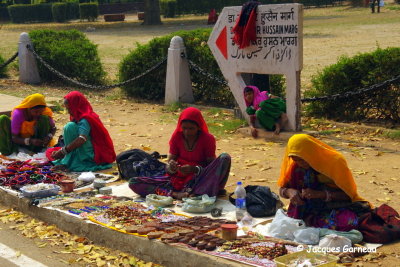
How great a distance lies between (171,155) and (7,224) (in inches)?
75.7

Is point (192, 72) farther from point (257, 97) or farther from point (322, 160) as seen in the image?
point (322, 160)

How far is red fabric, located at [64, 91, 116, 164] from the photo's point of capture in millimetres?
9070

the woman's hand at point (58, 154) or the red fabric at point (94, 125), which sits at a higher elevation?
the red fabric at point (94, 125)

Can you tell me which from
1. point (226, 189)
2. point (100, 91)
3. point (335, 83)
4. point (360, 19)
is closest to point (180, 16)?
point (360, 19)

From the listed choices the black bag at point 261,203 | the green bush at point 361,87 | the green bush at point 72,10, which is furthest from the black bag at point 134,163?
the green bush at point 72,10

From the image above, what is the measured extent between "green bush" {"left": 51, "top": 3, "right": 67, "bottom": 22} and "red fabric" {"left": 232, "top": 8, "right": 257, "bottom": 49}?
38.6 m

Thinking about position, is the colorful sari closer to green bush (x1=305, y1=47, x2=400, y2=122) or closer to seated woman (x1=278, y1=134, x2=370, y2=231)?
green bush (x1=305, y1=47, x2=400, y2=122)

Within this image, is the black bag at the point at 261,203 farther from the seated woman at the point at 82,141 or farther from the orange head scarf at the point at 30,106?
the orange head scarf at the point at 30,106

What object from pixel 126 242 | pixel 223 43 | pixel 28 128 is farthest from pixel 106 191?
pixel 223 43

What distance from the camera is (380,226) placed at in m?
6.01

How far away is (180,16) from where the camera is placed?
48.6 meters

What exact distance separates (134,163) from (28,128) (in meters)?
2.33

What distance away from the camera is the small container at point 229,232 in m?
6.06

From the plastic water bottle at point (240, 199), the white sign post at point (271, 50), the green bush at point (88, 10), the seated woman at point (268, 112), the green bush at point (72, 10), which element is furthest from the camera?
the green bush at point (72, 10)
